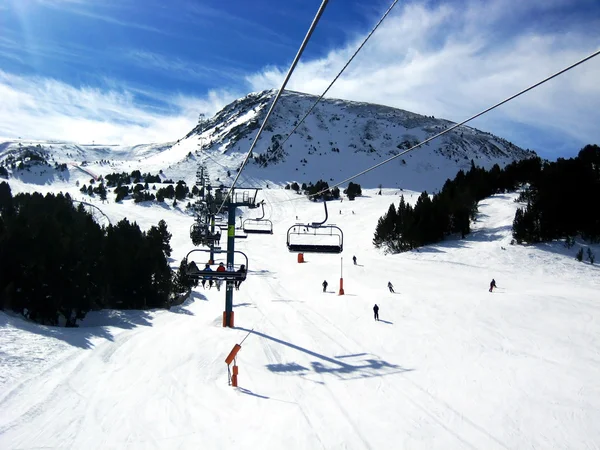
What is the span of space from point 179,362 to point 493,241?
3796 cm

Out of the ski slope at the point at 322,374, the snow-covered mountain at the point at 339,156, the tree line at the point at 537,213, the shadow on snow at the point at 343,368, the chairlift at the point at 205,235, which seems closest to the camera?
the ski slope at the point at 322,374

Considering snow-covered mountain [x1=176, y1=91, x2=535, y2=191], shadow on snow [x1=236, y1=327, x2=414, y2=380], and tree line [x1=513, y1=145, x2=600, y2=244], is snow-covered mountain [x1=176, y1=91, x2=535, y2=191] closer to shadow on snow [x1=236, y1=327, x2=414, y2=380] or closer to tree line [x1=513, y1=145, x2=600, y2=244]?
tree line [x1=513, y1=145, x2=600, y2=244]

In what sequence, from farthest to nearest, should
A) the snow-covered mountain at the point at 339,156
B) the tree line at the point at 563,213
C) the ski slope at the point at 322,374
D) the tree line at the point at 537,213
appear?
the snow-covered mountain at the point at 339,156
the tree line at the point at 537,213
the tree line at the point at 563,213
the ski slope at the point at 322,374

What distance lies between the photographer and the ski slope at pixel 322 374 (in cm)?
1030

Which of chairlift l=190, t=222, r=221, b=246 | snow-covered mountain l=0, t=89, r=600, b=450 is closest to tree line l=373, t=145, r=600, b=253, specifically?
snow-covered mountain l=0, t=89, r=600, b=450

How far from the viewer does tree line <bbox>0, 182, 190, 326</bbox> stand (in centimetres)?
2125

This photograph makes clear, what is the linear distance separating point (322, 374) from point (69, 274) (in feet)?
50.4

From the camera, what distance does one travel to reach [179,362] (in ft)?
49.6

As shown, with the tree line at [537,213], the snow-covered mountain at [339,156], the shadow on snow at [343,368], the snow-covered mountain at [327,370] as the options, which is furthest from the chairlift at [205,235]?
the snow-covered mountain at [339,156]

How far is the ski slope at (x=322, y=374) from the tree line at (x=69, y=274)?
2194mm

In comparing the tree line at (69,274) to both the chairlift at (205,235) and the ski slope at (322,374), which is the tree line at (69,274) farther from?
the chairlift at (205,235)

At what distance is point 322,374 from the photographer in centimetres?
1458

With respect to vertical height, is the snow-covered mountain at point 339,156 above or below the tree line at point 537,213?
above

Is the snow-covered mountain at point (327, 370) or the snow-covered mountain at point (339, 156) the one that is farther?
the snow-covered mountain at point (339, 156)
